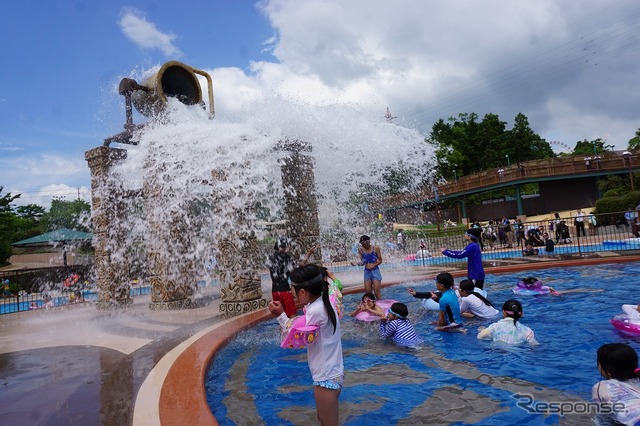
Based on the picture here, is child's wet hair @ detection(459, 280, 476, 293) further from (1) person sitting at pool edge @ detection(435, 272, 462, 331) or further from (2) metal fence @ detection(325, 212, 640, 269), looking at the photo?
(2) metal fence @ detection(325, 212, 640, 269)

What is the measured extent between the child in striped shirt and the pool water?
0.44 feet

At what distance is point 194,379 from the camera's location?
4.28m

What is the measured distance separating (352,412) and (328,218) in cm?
1144

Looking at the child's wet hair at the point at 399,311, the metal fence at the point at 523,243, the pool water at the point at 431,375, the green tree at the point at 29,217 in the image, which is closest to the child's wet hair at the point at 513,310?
the pool water at the point at 431,375

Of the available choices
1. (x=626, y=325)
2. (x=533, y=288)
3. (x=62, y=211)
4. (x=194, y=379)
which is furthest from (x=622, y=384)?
(x=62, y=211)

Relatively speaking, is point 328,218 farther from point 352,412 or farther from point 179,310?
point 352,412

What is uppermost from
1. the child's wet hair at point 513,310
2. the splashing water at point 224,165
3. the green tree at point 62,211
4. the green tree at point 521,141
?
the green tree at point 521,141

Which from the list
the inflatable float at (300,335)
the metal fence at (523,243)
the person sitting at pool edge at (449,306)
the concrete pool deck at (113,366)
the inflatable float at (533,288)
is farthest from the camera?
the metal fence at (523,243)

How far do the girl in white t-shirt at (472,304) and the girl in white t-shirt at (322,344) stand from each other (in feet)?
15.0

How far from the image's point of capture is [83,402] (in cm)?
398

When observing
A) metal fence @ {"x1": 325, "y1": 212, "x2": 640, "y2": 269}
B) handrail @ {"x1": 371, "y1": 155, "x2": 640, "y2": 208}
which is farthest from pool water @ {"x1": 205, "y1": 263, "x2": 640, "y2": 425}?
handrail @ {"x1": 371, "y1": 155, "x2": 640, "y2": 208}

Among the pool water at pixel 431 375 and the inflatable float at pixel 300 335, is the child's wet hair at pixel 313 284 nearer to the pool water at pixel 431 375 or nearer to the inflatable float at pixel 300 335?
the inflatable float at pixel 300 335

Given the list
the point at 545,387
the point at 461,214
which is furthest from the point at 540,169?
the point at 545,387

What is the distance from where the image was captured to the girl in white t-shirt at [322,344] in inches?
118
